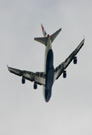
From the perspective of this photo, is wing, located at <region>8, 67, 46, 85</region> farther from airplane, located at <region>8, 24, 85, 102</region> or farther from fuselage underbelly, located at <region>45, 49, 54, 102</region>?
fuselage underbelly, located at <region>45, 49, 54, 102</region>

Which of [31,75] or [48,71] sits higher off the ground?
[48,71]

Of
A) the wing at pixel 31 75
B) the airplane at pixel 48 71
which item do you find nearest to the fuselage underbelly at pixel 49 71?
the airplane at pixel 48 71

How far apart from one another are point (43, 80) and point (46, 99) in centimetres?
728

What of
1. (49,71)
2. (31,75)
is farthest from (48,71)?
(31,75)

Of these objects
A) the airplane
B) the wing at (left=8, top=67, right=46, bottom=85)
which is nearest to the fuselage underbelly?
Result: the airplane

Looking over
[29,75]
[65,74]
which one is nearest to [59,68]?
[65,74]

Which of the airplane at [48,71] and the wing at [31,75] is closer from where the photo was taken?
the airplane at [48,71]

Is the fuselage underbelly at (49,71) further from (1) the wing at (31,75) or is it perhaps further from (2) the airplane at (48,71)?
(1) the wing at (31,75)

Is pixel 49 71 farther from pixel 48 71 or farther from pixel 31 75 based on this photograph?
pixel 31 75

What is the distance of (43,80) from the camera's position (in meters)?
69.8

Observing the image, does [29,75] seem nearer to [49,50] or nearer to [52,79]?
[52,79]

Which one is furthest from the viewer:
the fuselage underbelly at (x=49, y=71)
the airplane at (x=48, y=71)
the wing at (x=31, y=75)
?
the wing at (x=31, y=75)

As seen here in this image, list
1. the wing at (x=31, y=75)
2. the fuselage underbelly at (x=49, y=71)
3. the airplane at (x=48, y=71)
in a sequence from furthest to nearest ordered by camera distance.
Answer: the wing at (x=31, y=75) < the airplane at (x=48, y=71) < the fuselage underbelly at (x=49, y=71)

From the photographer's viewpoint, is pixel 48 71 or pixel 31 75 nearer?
pixel 48 71
